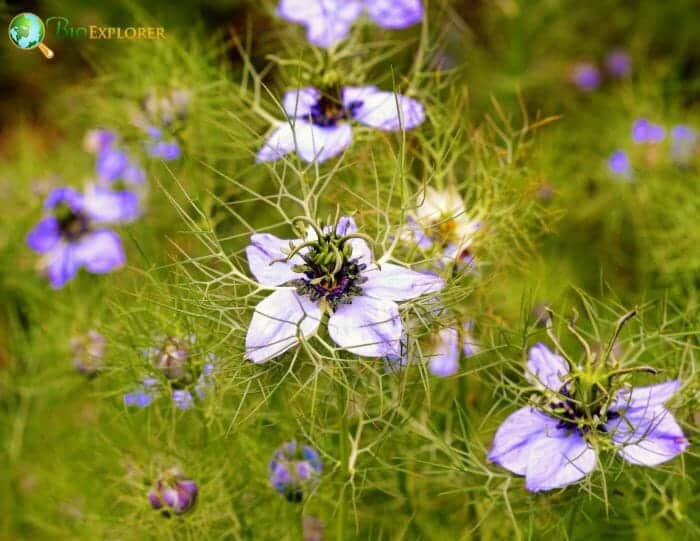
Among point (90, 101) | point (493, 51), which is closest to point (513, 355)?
point (90, 101)

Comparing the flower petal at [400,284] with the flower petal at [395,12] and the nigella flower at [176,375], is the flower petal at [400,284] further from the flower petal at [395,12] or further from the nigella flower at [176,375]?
the flower petal at [395,12]

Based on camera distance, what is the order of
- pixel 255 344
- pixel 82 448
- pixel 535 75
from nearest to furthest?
pixel 255 344
pixel 82 448
pixel 535 75

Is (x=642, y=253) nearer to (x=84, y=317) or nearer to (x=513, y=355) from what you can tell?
(x=513, y=355)

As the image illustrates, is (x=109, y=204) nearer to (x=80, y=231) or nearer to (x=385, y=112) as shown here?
(x=80, y=231)

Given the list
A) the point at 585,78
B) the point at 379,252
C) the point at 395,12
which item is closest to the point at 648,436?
the point at 379,252

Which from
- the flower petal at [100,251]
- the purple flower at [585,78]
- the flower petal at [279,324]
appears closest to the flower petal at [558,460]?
the flower petal at [279,324]

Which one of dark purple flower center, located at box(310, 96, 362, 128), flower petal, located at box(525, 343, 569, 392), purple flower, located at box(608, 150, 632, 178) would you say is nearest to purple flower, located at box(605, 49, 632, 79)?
purple flower, located at box(608, 150, 632, 178)
